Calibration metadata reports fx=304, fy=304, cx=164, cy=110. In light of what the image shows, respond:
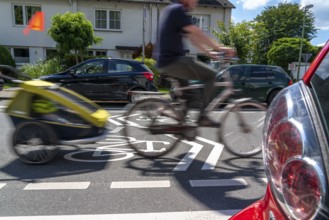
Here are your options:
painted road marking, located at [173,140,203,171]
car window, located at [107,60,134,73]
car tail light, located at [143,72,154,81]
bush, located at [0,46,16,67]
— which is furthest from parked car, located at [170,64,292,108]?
bush, located at [0,46,16,67]

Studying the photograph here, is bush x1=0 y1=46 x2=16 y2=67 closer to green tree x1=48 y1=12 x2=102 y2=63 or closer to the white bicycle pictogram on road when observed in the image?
green tree x1=48 y1=12 x2=102 y2=63

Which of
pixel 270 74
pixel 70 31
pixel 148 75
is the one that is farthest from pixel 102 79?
pixel 70 31

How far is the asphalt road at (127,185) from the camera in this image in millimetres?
2787

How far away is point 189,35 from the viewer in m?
3.80

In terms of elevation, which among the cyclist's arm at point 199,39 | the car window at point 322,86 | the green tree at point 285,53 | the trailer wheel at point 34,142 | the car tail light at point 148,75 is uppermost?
the green tree at point 285,53

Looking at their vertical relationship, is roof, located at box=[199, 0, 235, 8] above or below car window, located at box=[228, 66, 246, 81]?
above

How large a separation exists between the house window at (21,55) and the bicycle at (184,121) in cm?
2152

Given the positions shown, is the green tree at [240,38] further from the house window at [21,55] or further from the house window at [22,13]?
the house window at [21,55]

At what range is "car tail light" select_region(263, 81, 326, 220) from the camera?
3.12ft

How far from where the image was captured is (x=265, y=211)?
1263 millimetres

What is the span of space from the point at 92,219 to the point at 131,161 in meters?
1.53

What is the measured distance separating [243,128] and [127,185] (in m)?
1.83

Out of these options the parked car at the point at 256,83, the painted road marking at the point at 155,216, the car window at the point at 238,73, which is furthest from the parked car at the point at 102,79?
the painted road marking at the point at 155,216

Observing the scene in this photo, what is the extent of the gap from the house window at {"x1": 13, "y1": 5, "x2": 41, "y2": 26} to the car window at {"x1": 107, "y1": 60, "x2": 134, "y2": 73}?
52.4 feet
